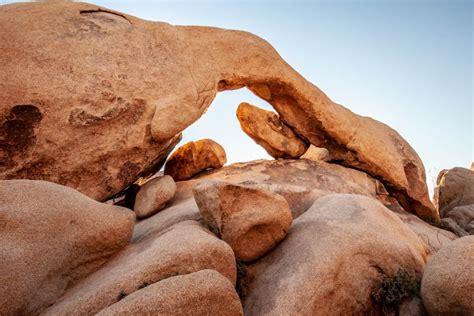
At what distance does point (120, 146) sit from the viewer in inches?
333

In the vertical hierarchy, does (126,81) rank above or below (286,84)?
below

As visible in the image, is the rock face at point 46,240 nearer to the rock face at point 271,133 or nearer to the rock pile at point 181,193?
the rock pile at point 181,193

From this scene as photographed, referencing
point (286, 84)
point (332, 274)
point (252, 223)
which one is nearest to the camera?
point (332, 274)

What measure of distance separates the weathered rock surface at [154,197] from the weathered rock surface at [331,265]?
3493 millimetres

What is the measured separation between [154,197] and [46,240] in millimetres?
3851

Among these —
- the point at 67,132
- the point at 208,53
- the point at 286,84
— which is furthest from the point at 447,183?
the point at 67,132

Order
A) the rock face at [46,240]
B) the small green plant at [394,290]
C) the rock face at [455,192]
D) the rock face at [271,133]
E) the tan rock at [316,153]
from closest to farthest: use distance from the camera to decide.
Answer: the rock face at [46,240]
the small green plant at [394,290]
the rock face at [271,133]
the tan rock at [316,153]
the rock face at [455,192]

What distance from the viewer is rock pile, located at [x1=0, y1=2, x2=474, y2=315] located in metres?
4.64

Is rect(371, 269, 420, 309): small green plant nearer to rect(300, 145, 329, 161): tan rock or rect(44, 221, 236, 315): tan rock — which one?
rect(44, 221, 236, 315): tan rock

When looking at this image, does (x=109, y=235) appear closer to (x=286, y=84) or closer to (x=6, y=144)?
(x=6, y=144)

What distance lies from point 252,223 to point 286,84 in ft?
23.6

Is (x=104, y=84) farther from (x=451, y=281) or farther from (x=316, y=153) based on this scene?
(x=316, y=153)

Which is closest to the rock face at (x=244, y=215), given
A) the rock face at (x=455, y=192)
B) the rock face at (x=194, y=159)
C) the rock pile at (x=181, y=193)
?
the rock pile at (x=181, y=193)

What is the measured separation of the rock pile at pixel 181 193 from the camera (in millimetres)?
4641
